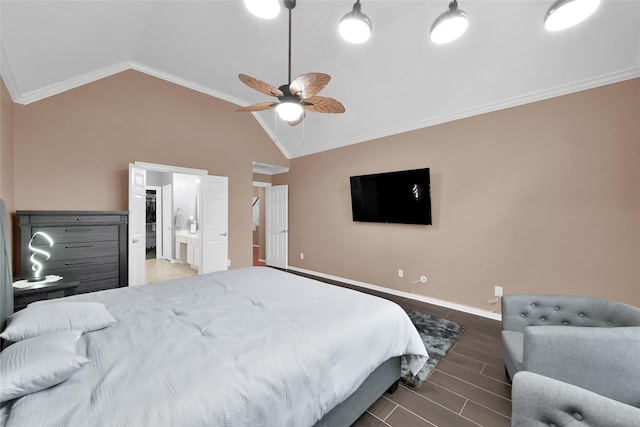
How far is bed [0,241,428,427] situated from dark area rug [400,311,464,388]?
303 mm

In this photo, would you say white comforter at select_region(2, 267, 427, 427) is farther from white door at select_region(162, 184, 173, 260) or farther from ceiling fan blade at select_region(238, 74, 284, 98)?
white door at select_region(162, 184, 173, 260)

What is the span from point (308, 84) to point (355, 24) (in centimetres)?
51

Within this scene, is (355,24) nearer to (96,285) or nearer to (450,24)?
(450,24)

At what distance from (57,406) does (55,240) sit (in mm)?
3073

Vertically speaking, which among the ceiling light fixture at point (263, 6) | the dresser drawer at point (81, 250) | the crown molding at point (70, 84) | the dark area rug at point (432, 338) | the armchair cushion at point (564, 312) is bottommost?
the dark area rug at point (432, 338)

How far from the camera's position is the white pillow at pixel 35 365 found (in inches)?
35.0

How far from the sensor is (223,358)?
1.17 m

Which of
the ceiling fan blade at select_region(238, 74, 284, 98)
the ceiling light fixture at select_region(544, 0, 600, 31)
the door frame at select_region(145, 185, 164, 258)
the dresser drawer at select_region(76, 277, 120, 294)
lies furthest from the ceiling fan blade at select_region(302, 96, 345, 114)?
the door frame at select_region(145, 185, 164, 258)

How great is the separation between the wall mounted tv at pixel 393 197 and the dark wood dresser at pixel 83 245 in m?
3.63

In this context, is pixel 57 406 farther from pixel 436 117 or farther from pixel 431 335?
pixel 436 117

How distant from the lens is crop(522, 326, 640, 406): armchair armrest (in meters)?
1.36

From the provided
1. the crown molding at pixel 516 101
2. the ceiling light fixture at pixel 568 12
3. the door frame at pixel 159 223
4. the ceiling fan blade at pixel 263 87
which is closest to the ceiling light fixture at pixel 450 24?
the ceiling light fixture at pixel 568 12

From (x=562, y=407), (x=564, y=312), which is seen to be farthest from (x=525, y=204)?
(x=562, y=407)

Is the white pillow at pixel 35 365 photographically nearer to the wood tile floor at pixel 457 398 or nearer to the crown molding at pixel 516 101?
the wood tile floor at pixel 457 398
